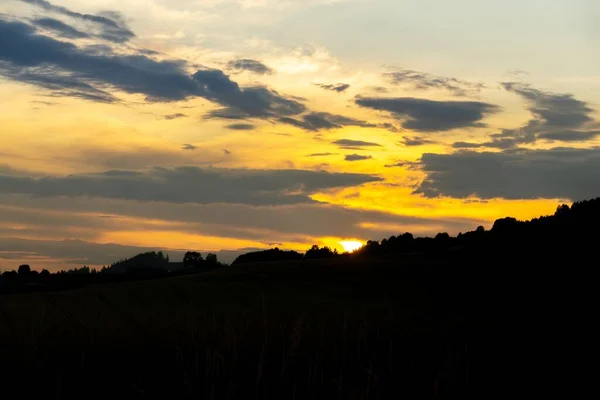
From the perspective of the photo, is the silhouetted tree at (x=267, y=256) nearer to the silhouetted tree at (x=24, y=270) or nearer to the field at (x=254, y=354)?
the silhouetted tree at (x=24, y=270)

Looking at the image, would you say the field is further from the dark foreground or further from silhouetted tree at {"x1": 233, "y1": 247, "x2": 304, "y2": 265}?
silhouetted tree at {"x1": 233, "y1": 247, "x2": 304, "y2": 265}

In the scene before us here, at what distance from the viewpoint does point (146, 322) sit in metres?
12.2

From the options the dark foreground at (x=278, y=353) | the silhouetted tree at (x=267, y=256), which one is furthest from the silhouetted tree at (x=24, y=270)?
the dark foreground at (x=278, y=353)

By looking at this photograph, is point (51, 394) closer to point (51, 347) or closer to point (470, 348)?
point (51, 347)

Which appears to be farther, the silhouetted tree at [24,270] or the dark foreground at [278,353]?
the silhouetted tree at [24,270]

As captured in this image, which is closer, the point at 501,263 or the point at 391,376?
the point at 391,376

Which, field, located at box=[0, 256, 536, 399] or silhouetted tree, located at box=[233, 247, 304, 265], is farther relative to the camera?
silhouetted tree, located at box=[233, 247, 304, 265]

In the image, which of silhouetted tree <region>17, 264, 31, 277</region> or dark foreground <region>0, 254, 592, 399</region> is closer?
dark foreground <region>0, 254, 592, 399</region>

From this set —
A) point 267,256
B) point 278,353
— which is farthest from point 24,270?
point 278,353

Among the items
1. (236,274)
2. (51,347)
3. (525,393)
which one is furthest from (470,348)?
(236,274)

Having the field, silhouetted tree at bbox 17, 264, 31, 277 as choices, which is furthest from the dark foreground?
silhouetted tree at bbox 17, 264, 31, 277

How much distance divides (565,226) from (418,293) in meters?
13.9

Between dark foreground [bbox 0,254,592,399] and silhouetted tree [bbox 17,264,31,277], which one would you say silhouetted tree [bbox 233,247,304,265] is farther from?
dark foreground [bbox 0,254,592,399]

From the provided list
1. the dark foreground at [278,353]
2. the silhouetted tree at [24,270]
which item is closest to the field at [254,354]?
the dark foreground at [278,353]
